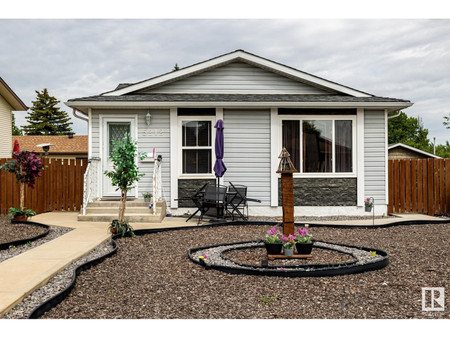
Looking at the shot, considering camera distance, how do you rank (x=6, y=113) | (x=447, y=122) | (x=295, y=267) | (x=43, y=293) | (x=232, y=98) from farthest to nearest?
1. (x=447, y=122)
2. (x=6, y=113)
3. (x=232, y=98)
4. (x=295, y=267)
5. (x=43, y=293)

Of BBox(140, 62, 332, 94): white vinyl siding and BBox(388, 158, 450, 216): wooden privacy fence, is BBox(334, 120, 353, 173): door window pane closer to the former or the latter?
BBox(140, 62, 332, 94): white vinyl siding

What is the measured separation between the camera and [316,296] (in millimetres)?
3703

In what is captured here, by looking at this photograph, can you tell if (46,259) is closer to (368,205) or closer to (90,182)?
(90,182)

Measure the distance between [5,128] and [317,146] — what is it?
15.4 metres

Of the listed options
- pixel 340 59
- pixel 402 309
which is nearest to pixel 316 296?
Result: pixel 402 309

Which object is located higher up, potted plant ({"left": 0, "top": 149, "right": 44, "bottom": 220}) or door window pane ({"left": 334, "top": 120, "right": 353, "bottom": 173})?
door window pane ({"left": 334, "top": 120, "right": 353, "bottom": 173})

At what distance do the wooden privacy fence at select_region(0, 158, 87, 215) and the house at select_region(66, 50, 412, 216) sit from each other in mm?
1211

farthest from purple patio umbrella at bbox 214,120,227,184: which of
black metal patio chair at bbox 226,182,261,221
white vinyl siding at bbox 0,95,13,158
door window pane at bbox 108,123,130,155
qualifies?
white vinyl siding at bbox 0,95,13,158

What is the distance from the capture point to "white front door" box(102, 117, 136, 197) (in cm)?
952

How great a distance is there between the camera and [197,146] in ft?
31.7

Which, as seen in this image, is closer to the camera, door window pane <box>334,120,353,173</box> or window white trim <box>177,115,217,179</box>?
window white trim <box>177,115,217,179</box>

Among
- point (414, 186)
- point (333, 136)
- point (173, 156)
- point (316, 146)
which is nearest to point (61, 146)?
point (173, 156)

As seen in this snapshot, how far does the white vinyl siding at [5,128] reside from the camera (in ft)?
58.3

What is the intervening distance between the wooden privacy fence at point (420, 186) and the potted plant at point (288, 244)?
6.25 m
